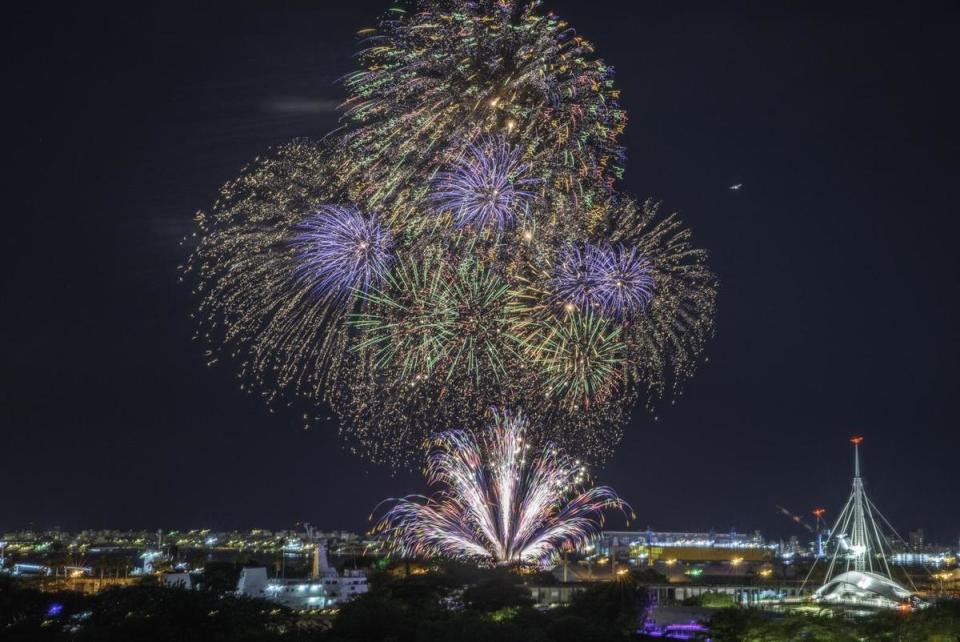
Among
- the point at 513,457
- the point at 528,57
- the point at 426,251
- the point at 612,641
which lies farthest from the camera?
the point at 513,457

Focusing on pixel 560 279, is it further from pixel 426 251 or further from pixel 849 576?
pixel 849 576

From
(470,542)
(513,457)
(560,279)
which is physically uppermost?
(560,279)

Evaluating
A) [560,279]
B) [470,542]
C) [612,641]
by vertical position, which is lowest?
[612,641]

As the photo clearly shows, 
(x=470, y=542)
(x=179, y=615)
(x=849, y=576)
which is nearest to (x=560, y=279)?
(x=179, y=615)

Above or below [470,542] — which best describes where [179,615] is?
below

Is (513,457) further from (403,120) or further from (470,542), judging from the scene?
(403,120)

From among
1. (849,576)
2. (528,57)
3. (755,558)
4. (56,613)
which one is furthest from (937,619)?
(755,558)

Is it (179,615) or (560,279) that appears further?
(560,279)

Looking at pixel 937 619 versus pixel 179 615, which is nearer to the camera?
pixel 179 615

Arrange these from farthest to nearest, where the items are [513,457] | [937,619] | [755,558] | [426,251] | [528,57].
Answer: [755,558], [513,457], [937,619], [426,251], [528,57]
